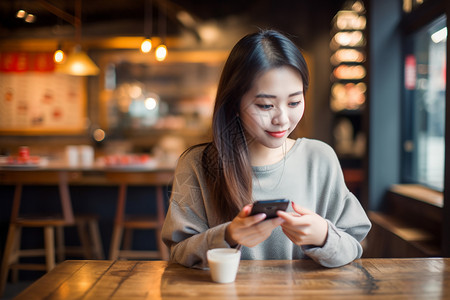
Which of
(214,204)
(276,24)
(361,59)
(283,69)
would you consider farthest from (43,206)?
(361,59)

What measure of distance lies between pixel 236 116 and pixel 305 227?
400 millimetres

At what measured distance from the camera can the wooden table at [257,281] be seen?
1055mm

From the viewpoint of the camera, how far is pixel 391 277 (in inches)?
46.4

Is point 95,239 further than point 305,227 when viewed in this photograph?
Yes

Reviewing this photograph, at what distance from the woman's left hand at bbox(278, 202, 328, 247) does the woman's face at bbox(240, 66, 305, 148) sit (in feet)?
0.75

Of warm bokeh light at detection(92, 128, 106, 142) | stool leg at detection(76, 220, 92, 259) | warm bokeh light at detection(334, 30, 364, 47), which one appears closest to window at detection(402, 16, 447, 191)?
warm bokeh light at detection(334, 30, 364, 47)

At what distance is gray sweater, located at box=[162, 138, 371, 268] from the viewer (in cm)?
134

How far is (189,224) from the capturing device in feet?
4.42

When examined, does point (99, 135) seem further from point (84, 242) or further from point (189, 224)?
point (189, 224)

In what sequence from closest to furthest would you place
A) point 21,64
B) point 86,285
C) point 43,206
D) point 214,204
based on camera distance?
point 86,285 → point 214,204 → point 43,206 → point 21,64

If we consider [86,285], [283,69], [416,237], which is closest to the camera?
[86,285]

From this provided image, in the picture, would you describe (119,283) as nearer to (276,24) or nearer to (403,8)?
(403,8)

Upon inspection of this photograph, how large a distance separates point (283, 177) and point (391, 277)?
1.45 feet

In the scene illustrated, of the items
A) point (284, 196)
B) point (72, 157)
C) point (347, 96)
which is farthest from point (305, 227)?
point (347, 96)
